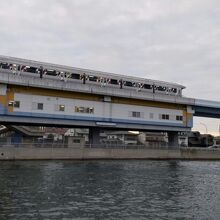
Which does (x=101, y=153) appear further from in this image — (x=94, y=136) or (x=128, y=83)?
(x=128, y=83)

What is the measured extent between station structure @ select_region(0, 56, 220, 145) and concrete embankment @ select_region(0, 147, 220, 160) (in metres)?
4.78

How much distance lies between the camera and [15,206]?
2500 cm

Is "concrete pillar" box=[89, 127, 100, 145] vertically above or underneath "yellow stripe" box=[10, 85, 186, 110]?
underneath

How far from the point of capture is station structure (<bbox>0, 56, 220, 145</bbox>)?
70.9 metres

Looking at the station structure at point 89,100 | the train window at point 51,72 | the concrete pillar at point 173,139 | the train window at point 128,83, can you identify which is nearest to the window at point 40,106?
the station structure at point 89,100

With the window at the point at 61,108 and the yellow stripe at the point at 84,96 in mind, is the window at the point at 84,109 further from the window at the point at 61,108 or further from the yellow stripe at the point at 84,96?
the window at the point at 61,108

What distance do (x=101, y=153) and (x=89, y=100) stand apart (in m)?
11.3

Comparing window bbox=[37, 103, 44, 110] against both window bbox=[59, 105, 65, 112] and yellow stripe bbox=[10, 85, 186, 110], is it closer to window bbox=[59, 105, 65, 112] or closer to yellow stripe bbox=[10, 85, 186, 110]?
yellow stripe bbox=[10, 85, 186, 110]

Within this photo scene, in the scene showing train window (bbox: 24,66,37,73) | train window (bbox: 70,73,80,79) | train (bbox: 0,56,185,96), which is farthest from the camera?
train window (bbox: 70,73,80,79)

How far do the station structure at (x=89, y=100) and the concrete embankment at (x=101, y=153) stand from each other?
4.78 metres

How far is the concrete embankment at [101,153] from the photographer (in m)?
68.8

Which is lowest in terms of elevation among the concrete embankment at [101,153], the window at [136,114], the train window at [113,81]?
the concrete embankment at [101,153]

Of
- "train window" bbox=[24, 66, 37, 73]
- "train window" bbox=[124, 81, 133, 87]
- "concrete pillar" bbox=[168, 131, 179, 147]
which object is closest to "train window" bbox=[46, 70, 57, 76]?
"train window" bbox=[24, 66, 37, 73]

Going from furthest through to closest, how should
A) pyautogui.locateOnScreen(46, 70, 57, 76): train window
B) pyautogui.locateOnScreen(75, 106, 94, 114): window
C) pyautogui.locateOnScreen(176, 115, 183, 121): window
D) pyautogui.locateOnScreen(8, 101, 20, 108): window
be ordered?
pyautogui.locateOnScreen(176, 115, 183, 121): window → pyautogui.locateOnScreen(75, 106, 94, 114): window → pyautogui.locateOnScreen(46, 70, 57, 76): train window → pyautogui.locateOnScreen(8, 101, 20, 108): window
